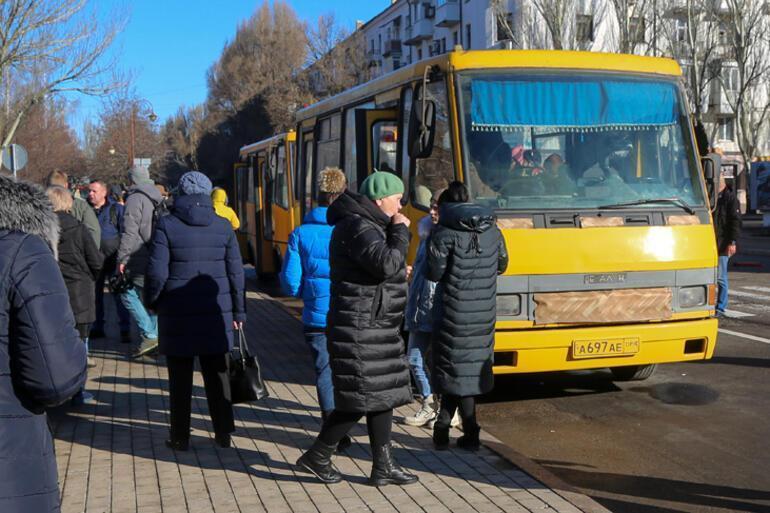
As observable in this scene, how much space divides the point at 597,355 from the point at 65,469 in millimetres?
3948

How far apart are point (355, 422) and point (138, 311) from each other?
223 inches

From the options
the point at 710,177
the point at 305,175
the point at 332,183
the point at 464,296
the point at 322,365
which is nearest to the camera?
the point at 332,183

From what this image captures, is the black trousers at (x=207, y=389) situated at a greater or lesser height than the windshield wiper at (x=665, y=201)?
lesser

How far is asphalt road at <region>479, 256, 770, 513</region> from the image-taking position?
226 inches

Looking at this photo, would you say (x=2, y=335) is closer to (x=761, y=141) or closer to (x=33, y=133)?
(x=33, y=133)

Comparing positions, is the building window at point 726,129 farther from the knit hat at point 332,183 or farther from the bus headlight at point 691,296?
the knit hat at point 332,183


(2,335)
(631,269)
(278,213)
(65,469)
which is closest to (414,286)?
(631,269)

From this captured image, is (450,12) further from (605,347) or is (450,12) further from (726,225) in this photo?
(605,347)

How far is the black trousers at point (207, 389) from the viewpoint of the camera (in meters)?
6.44

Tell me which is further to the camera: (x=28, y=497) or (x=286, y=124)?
(x=286, y=124)

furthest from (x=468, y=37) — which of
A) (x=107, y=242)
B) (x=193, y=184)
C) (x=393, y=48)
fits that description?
(x=193, y=184)

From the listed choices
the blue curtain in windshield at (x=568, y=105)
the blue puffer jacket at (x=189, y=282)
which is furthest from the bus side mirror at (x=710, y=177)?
the blue puffer jacket at (x=189, y=282)

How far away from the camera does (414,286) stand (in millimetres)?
7020

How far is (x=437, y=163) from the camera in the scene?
26.6 feet
